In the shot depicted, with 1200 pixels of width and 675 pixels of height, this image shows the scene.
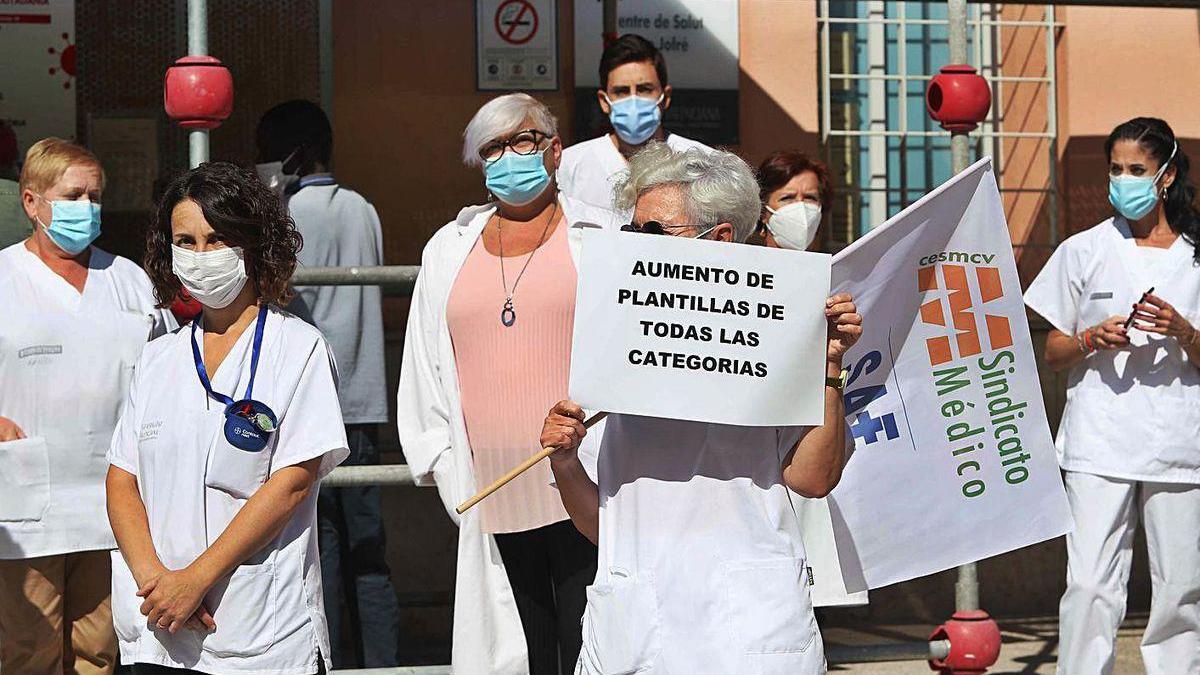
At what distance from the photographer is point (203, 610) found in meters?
3.69

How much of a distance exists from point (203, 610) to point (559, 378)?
123cm

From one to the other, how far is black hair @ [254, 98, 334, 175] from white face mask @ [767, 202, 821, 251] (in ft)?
4.80

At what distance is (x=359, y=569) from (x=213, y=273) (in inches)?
83.3

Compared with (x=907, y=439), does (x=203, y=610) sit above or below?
below

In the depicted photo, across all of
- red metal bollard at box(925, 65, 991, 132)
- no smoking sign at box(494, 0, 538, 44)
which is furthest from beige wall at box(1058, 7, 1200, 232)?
no smoking sign at box(494, 0, 538, 44)

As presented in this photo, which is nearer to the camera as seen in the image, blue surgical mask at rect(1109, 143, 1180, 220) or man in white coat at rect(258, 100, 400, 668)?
man in white coat at rect(258, 100, 400, 668)

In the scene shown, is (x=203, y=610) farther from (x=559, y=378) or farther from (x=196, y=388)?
(x=559, y=378)

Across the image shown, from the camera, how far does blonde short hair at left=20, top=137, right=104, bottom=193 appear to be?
5.12 m

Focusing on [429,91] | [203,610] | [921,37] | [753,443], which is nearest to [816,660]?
[753,443]

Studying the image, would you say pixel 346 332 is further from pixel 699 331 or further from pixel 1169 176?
pixel 699 331

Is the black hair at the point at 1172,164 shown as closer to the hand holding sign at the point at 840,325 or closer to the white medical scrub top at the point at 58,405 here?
the hand holding sign at the point at 840,325

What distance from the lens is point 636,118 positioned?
223 inches

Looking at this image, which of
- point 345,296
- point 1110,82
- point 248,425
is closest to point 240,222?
point 248,425

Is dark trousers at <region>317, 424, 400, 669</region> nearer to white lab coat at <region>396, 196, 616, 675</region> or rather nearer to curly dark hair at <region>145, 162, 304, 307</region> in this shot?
white lab coat at <region>396, 196, 616, 675</region>
